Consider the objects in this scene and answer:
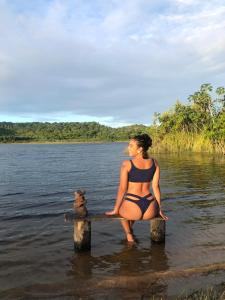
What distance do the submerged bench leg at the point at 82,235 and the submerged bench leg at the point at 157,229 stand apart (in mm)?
1534

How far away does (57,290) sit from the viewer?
692cm

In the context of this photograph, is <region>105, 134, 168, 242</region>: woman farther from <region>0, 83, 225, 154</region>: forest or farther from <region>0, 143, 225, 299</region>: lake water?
<region>0, 83, 225, 154</region>: forest

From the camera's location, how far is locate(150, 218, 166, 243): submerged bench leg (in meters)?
9.05

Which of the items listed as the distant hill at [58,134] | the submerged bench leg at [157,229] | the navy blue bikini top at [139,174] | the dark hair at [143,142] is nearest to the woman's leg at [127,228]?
the submerged bench leg at [157,229]

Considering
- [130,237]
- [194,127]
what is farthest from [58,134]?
[130,237]

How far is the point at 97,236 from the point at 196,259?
2.98 m

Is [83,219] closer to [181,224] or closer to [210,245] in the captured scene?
[210,245]

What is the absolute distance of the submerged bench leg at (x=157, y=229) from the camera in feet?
29.7

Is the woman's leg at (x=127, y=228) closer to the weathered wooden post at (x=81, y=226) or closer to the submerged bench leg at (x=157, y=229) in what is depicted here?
the submerged bench leg at (x=157, y=229)

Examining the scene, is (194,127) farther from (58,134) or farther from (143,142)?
(58,134)

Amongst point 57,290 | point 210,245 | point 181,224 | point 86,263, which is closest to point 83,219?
point 86,263

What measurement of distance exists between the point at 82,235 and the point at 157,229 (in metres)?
1.82

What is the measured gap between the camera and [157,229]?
30.2ft

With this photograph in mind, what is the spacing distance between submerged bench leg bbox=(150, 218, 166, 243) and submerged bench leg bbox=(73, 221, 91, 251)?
1534 mm
